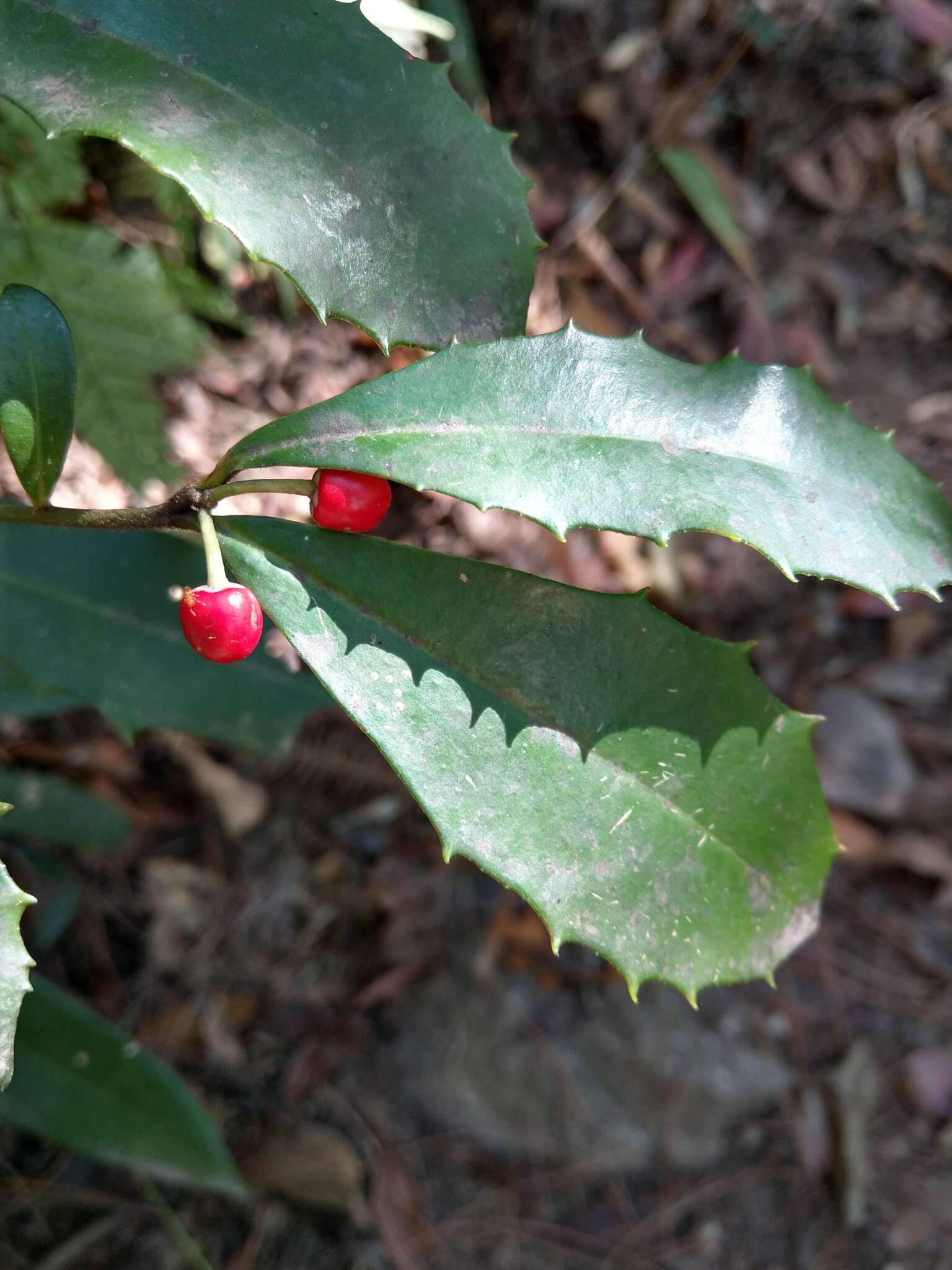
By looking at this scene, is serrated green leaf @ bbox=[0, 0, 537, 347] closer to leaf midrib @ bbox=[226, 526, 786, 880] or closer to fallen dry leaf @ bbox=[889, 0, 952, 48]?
leaf midrib @ bbox=[226, 526, 786, 880]

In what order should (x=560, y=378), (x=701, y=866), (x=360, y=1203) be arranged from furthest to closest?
1. (x=360, y=1203)
2. (x=701, y=866)
3. (x=560, y=378)

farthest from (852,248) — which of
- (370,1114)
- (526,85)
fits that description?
(370,1114)

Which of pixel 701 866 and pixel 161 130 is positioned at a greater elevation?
pixel 161 130

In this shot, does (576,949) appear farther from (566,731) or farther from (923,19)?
(923,19)

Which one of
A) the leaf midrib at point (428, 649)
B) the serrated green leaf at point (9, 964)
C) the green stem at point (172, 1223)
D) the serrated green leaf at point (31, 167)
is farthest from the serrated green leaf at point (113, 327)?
the green stem at point (172, 1223)

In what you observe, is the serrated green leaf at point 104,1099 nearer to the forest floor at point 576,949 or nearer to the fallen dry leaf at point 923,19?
the forest floor at point 576,949

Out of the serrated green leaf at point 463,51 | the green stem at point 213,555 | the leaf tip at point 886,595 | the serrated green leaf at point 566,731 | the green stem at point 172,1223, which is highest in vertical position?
the leaf tip at point 886,595

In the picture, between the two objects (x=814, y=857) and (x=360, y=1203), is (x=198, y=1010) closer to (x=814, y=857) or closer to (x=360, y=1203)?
(x=360, y=1203)
